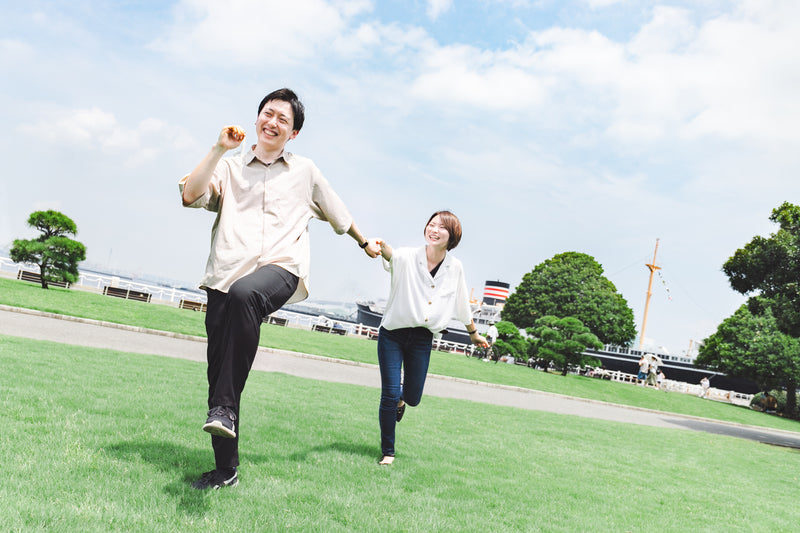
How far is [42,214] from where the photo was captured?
835 inches

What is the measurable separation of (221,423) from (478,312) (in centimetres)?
7100

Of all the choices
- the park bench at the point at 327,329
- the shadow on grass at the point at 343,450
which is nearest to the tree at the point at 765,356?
→ the park bench at the point at 327,329

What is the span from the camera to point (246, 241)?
3172 millimetres

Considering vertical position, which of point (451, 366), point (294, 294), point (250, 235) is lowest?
point (451, 366)

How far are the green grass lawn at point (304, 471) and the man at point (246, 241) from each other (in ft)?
1.54

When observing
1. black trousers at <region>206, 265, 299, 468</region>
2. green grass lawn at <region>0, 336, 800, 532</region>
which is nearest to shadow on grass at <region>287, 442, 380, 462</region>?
green grass lawn at <region>0, 336, 800, 532</region>

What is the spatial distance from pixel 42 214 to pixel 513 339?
76.5ft

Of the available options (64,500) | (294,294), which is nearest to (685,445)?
(294,294)

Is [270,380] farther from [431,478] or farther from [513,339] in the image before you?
[513,339]

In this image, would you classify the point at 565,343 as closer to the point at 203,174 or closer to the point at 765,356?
the point at 765,356

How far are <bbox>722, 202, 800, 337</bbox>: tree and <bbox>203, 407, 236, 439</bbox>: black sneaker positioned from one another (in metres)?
17.4

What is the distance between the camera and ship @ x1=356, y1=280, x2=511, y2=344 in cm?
6718

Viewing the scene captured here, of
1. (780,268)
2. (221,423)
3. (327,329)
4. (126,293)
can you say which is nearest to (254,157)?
(221,423)

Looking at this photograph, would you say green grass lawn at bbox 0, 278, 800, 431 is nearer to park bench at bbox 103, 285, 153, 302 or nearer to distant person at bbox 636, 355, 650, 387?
park bench at bbox 103, 285, 153, 302
